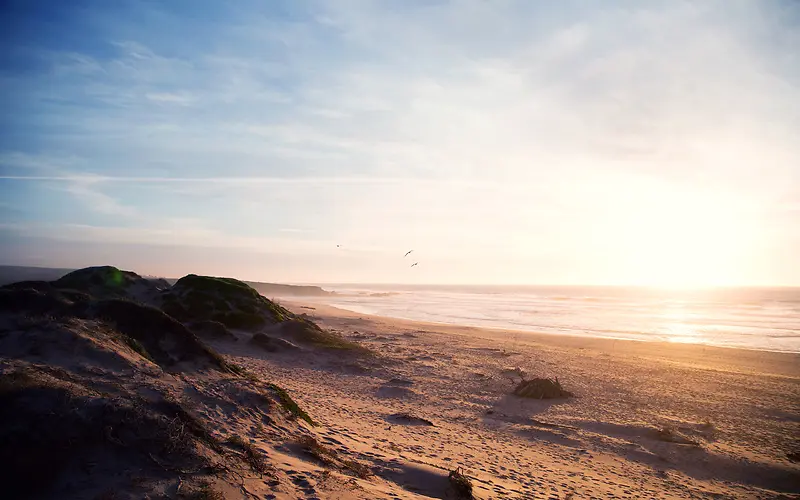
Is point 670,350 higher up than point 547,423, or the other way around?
point 670,350

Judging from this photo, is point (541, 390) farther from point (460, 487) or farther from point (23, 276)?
point (23, 276)

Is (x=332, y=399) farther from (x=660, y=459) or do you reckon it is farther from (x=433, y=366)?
(x=660, y=459)

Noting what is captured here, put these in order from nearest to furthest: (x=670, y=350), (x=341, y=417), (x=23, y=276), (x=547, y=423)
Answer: (x=341, y=417)
(x=547, y=423)
(x=670, y=350)
(x=23, y=276)

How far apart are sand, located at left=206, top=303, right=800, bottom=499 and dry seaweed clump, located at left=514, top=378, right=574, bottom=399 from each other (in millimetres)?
350

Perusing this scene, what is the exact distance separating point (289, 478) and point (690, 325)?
4666cm

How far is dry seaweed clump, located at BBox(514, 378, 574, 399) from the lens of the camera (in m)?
15.8

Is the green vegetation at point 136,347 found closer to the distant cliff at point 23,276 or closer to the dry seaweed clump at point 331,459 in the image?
the dry seaweed clump at point 331,459

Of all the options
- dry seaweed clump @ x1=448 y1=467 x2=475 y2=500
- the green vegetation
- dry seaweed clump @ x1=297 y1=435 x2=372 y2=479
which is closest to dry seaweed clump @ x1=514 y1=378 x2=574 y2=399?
dry seaweed clump @ x1=448 y1=467 x2=475 y2=500

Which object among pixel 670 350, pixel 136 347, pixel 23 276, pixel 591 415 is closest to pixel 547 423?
pixel 591 415

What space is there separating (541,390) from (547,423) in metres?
2.70

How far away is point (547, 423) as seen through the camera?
43.5 feet

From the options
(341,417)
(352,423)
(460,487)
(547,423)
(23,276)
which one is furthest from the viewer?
(23,276)

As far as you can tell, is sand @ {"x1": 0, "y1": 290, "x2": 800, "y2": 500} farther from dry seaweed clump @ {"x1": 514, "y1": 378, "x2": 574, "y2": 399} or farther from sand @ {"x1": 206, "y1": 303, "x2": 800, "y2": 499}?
dry seaweed clump @ {"x1": 514, "y1": 378, "x2": 574, "y2": 399}

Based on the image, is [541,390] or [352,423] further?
[541,390]
